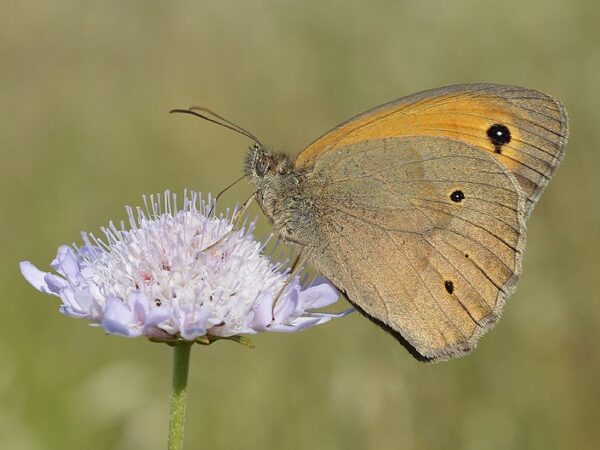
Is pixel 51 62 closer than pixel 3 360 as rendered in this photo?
No

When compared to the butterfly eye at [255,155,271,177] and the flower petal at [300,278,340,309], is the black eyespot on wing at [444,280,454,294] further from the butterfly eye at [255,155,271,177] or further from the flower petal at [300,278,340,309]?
the butterfly eye at [255,155,271,177]

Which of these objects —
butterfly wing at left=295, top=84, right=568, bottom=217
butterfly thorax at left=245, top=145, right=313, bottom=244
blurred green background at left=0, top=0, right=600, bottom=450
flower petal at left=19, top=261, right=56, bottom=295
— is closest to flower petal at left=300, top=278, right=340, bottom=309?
butterfly thorax at left=245, top=145, right=313, bottom=244

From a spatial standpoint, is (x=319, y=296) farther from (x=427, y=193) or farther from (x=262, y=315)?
(x=427, y=193)

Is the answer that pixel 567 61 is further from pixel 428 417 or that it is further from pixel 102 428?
pixel 102 428

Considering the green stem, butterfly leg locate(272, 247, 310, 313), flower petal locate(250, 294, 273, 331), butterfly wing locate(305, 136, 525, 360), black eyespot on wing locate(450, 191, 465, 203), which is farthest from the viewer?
black eyespot on wing locate(450, 191, 465, 203)

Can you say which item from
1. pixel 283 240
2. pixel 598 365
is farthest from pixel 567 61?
pixel 283 240
